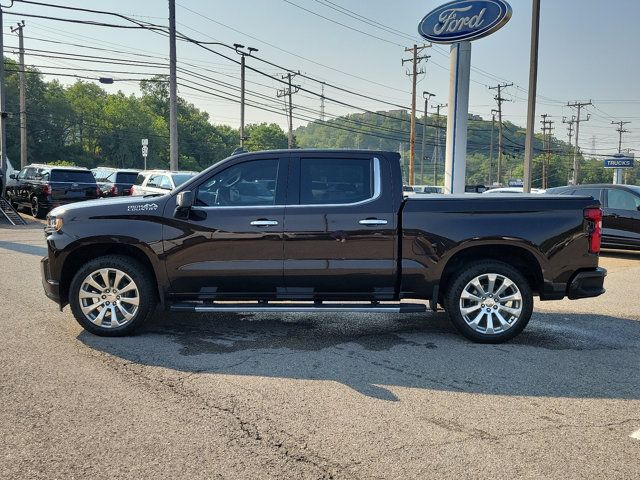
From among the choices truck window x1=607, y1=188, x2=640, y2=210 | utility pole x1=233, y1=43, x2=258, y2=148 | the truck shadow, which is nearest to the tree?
utility pole x1=233, y1=43, x2=258, y2=148

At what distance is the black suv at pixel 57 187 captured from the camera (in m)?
18.9

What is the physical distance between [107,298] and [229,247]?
4.49ft

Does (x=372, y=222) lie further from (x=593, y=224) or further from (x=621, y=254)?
(x=621, y=254)

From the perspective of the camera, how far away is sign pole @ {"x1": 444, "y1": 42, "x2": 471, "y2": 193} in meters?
14.5

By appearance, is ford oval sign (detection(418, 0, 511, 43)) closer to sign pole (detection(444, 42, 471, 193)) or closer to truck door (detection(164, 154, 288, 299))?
sign pole (detection(444, 42, 471, 193))

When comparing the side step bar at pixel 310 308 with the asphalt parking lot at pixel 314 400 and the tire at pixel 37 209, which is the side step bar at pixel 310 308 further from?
the tire at pixel 37 209

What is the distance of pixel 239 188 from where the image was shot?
572 centimetres

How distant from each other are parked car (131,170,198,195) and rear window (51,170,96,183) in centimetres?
170

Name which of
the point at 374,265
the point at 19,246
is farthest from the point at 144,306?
the point at 19,246

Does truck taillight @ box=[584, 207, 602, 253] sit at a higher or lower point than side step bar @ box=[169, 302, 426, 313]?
higher

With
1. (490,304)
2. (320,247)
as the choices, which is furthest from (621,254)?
(320,247)

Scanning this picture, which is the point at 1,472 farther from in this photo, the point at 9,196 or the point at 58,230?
the point at 9,196

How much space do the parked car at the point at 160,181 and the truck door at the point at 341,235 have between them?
12.3 meters

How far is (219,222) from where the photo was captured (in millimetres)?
5574
